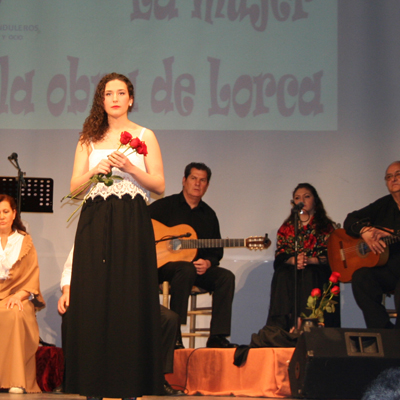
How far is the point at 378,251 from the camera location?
4.04 m

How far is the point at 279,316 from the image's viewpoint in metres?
4.27

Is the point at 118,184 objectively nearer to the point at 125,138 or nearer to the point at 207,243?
the point at 125,138

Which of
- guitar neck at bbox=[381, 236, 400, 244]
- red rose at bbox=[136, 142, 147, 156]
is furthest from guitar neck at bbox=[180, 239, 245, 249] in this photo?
A: red rose at bbox=[136, 142, 147, 156]

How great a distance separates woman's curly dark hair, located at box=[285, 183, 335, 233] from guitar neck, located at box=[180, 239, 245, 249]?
50 cm

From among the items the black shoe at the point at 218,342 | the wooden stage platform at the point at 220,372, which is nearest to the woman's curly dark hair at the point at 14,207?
the wooden stage platform at the point at 220,372

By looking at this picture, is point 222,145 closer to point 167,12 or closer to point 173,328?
point 167,12

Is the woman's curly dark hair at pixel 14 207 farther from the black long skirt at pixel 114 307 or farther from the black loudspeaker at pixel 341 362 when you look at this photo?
the black loudspeaker at pixel 341 362

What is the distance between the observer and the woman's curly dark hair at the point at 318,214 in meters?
4.51

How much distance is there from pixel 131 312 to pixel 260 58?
138 inches

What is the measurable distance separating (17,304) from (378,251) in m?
2.48

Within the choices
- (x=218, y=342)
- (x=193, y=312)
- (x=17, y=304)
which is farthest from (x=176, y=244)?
(x=17, y=304)

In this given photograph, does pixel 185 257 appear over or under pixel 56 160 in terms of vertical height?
under

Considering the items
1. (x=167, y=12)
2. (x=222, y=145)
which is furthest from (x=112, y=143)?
(x=167, y=12)

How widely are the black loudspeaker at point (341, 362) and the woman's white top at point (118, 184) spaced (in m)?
0.99
